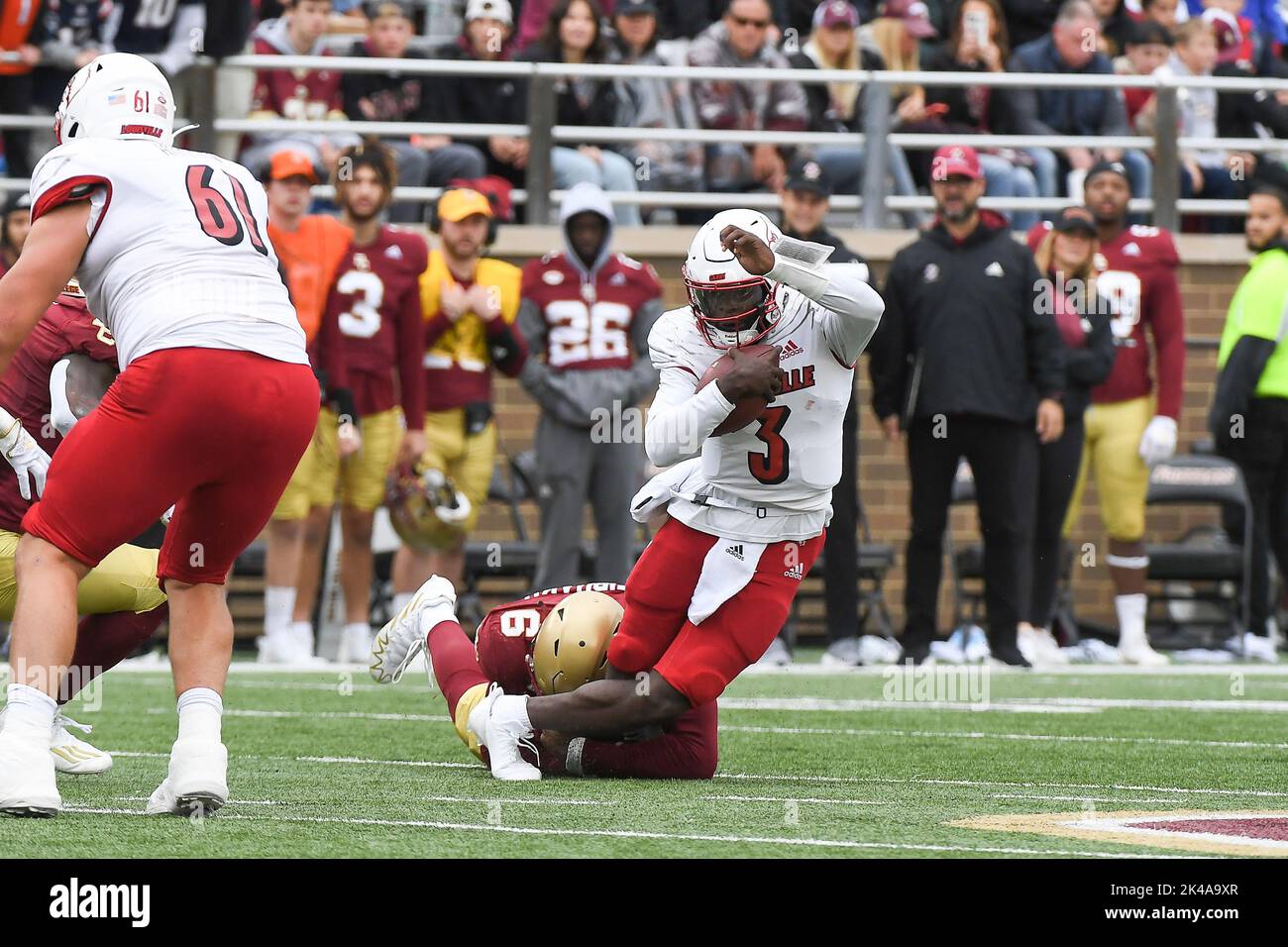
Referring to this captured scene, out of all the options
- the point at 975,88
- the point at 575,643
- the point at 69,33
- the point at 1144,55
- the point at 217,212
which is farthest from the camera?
the point at 1144,55

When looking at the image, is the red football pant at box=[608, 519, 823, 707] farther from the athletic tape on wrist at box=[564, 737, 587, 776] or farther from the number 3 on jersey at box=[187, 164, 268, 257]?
the number 3 on jersey at box=[187, 164, 268, 257]

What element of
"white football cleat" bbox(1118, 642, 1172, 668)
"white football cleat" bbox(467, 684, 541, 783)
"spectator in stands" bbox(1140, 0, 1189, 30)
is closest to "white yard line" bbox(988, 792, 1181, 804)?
"white football cleat" bbox(467, 684, 541, 783)

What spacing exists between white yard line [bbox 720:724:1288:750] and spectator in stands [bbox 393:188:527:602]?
3.45 metres

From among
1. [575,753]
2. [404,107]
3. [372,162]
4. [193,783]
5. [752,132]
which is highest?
[404,107]

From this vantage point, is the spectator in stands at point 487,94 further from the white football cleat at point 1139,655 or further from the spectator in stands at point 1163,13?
the spectator in stands at point 1163,13

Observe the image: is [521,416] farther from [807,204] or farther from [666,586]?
[666,586]

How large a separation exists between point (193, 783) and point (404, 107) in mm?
8473

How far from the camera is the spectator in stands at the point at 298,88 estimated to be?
12320mm

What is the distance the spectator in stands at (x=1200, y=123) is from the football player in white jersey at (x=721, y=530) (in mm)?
8805

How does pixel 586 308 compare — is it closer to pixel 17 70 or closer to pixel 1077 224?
pixel 1077 224

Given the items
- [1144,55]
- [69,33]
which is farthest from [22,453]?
[1144,55]

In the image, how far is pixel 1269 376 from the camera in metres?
11.2

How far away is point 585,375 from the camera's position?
1026cm

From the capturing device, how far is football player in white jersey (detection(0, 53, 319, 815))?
4.70 metres
